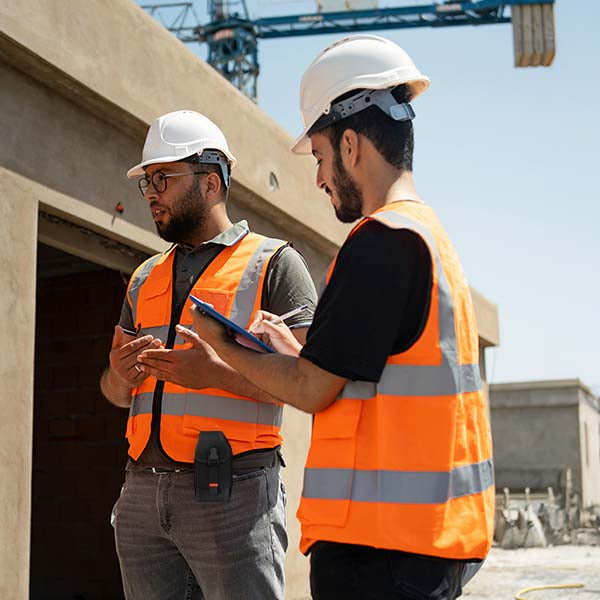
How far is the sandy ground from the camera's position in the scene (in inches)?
337

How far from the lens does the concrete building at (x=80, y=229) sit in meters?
4.23

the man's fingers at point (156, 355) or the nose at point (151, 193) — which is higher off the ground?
the nose at point (151, 193)

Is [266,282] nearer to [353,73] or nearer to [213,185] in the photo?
[213,185]

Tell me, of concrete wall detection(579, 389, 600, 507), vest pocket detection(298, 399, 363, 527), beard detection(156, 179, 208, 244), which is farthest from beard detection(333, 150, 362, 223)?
concrete wall detection(579, 389, 600, 507)

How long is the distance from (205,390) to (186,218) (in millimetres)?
636

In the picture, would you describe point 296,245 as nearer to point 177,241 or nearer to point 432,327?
point 177,241

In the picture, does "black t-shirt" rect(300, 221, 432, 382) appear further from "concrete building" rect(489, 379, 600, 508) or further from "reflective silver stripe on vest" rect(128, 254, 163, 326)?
"concrete building" rect(489, 379, 600, 508)

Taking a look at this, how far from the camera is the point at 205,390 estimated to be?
2.84 meters

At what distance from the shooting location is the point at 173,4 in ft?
105

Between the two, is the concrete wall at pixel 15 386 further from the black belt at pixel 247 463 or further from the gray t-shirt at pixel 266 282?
the black belt at pixel 247 463

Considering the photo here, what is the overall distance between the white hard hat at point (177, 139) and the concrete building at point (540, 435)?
756 inches

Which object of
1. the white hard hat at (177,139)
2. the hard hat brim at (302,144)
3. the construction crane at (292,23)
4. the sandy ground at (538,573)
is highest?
the construction crane at (292,23)

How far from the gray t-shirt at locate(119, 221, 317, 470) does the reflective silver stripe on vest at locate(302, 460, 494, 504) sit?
1.01 meters

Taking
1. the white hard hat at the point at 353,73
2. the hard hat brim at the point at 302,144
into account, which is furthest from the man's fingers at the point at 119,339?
the white hard hat at the point at 353,73
